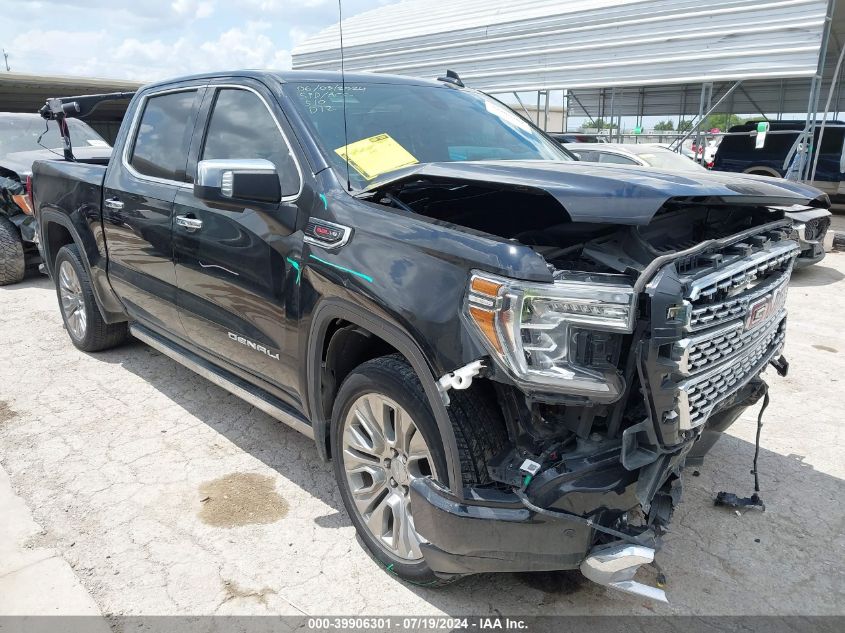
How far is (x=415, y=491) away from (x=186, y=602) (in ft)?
3.58

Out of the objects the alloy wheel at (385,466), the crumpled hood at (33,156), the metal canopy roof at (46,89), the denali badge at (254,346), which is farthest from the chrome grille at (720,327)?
the metal canopy roof at (46,89)

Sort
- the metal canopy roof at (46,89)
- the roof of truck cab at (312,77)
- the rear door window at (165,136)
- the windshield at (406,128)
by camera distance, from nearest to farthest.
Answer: the windshield at (406,128) < the roof of truck cab at (312,77) < the rear door window at (165,136) < the metal canopy roof at (46,89)

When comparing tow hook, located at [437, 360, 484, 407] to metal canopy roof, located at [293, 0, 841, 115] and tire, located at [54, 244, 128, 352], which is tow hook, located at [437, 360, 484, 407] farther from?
metal canopy roof, located at [293, 0, 841, 115]

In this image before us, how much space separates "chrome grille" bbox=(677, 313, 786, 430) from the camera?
2.01m

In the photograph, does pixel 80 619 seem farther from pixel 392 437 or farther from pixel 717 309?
pixel 717 309

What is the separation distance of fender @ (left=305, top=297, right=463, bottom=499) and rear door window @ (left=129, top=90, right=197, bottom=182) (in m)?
1.53

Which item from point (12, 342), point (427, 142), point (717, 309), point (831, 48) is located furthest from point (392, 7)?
point (717, 309)

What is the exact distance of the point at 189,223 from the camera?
3424 mm

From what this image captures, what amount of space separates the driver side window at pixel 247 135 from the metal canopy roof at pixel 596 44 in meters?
10.2

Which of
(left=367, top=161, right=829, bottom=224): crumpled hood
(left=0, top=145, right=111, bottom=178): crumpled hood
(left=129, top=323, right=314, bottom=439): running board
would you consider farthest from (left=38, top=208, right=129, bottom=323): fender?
(left=0, top=145, right=111, bottom=178): crumpled hood

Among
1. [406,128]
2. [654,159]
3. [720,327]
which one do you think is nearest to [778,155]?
[654,159]

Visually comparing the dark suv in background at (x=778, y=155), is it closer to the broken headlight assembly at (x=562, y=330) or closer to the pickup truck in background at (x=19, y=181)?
the pickup truck in background at (x=19, y=181)

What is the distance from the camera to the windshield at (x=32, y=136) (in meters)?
8.44

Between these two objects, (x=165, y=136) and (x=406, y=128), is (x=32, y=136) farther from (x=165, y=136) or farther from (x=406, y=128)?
(x=406, y=128)
